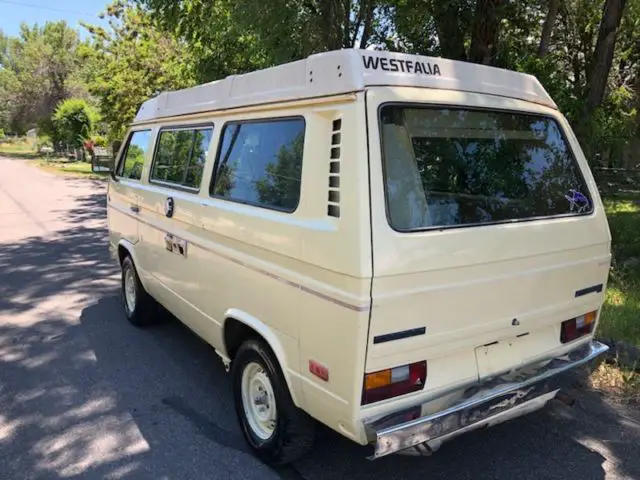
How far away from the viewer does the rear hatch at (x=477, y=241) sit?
98.4 inches

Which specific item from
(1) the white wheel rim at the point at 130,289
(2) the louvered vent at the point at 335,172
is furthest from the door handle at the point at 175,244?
(2) the louvered vent at the point at 335,172

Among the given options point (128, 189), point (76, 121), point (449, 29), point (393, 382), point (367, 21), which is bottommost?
point (393, 382)

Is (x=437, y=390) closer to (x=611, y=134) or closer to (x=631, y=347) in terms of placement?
(x=631, y=347)

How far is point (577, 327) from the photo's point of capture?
3307 mm

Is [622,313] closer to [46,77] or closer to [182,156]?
[182,156]

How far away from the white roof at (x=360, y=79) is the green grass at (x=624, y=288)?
2.40m

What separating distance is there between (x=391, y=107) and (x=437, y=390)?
1376 mm

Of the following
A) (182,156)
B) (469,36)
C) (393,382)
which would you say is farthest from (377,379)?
(469,36)

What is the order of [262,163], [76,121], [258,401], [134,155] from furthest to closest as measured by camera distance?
[76,121] → [134,155] → [258,401] → [262,163]

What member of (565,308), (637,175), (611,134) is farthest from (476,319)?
(637,175)

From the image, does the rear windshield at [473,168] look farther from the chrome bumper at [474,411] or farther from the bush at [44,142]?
the bush at [44,142]

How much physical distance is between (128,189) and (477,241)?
3.77 metres

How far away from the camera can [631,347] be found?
436 cm

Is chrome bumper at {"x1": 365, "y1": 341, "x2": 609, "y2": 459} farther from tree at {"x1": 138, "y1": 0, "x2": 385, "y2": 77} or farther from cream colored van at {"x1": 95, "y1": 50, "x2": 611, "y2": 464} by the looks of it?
tree at {"x1": 138, "y1": 0, "x2": 385, "y2": 77}
